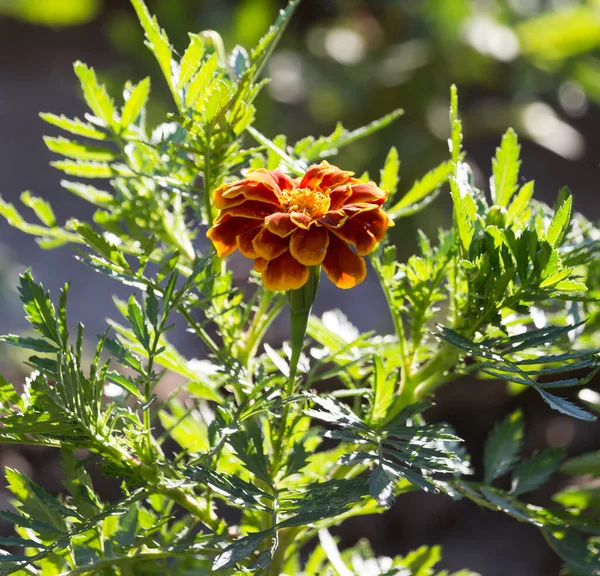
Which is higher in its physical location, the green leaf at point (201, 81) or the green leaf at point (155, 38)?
the green leaf at point (155, 38)

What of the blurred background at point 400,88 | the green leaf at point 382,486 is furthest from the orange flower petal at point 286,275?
the blurred background at point 400,88

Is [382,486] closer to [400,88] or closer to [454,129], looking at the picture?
[454,129]

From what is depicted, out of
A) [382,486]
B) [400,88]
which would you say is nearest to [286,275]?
[382,486]

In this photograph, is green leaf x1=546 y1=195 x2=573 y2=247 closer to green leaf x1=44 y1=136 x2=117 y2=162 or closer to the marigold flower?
the marigold flower

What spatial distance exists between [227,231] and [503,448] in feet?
1.09

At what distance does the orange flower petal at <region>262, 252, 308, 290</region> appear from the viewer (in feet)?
1.35

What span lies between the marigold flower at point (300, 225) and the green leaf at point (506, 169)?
0.13 metres

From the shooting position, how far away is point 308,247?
40cm

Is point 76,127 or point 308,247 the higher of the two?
point 76,127

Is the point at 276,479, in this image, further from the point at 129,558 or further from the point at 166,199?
the point at 166,199

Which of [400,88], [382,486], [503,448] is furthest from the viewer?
[400,88]

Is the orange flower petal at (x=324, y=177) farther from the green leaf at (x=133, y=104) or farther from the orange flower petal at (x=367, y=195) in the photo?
the green leaf at (x=133, y=104)

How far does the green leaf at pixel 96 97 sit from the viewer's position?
0.51 metres

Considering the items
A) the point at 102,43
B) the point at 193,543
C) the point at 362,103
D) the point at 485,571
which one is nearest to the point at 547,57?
the point at 362,103
